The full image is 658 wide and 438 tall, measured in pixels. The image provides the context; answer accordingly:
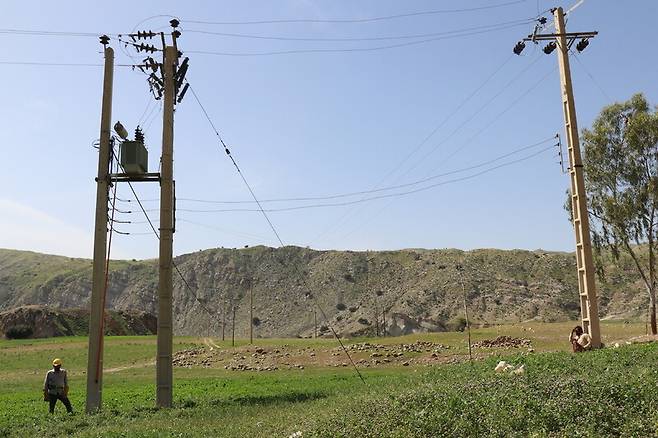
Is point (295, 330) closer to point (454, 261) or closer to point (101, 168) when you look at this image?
point (454, 261)

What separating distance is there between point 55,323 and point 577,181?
100 metres

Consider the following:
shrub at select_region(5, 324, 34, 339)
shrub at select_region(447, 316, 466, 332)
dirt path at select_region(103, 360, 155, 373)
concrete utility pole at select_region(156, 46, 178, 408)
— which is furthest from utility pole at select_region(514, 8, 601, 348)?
shrub at select_region(5, 324, 34, 339)

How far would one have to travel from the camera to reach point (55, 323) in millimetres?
103500

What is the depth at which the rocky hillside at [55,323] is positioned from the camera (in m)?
99.5

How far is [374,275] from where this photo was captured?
14988 centimetres

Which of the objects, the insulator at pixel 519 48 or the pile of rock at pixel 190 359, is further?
the pile of rock at pixel 190 359

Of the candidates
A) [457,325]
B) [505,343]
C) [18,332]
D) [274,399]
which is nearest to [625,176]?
[505,343]

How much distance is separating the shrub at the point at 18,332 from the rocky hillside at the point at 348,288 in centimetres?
2854

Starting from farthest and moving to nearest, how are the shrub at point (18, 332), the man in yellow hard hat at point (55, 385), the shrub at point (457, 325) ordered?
the shrub at point (457, 325), the shrub at point (18, 332), the man in yellow hard hat at point (55, 385)

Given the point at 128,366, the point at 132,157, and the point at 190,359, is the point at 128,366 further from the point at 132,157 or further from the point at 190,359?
the point at 132,157

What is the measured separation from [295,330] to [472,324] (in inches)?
1640

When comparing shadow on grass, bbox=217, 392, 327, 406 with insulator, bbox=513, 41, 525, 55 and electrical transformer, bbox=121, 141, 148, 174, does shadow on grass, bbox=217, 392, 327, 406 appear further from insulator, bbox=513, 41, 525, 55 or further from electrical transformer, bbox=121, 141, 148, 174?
insulator, bbox=513, 41, 525, 55

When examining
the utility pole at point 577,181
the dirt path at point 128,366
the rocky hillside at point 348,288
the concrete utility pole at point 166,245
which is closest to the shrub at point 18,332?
the rocky hillside at point 348,288

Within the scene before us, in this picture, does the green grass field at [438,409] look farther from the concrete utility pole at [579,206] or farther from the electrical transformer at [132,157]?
the electrical transformer at [132,157]
